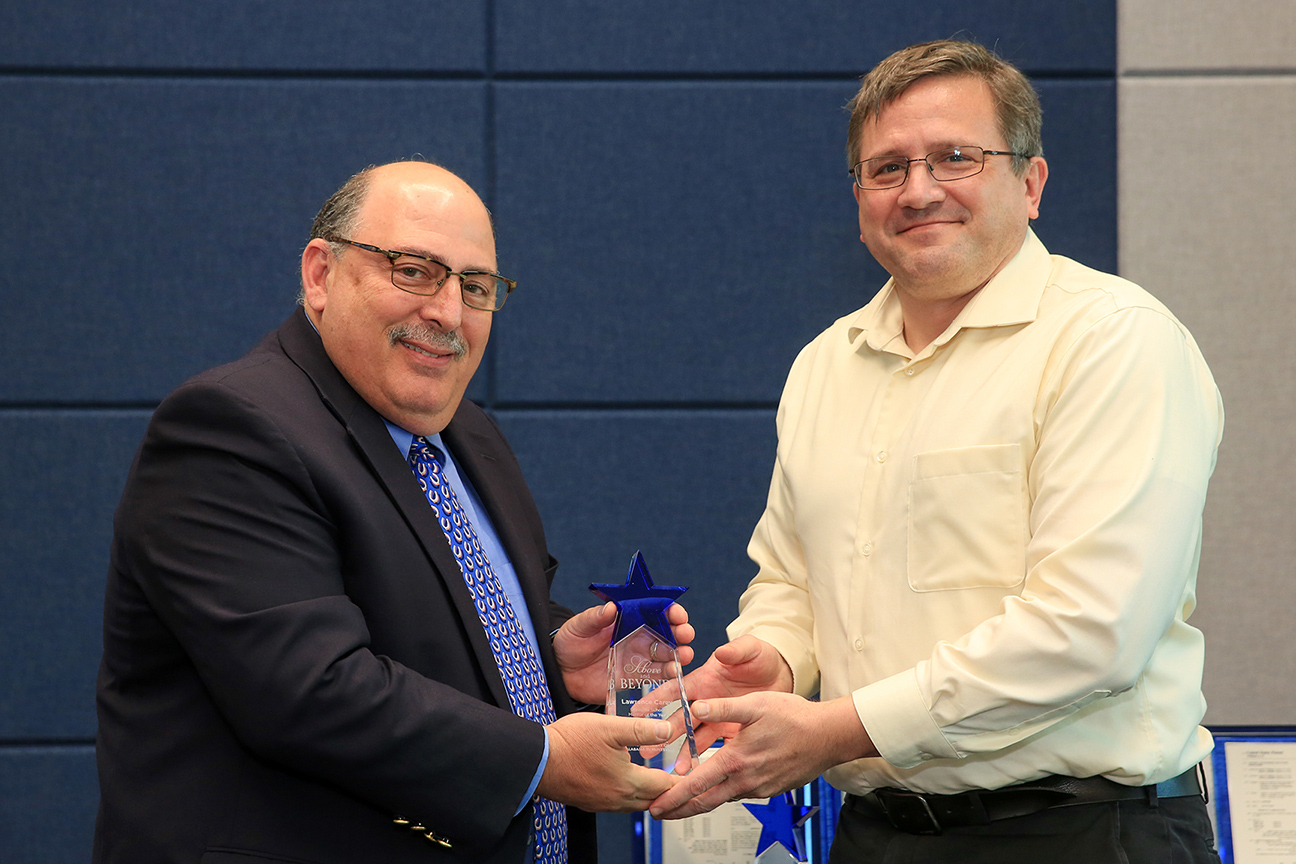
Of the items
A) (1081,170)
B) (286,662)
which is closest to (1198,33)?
(1081,170)

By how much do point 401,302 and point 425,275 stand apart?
6 centimetres

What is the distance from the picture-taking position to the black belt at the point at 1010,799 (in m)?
1.30

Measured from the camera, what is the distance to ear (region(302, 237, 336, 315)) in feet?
4.77

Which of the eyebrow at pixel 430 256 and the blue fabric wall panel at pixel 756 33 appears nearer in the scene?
the eyebrow at pixel 430 256

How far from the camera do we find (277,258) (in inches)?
94.3

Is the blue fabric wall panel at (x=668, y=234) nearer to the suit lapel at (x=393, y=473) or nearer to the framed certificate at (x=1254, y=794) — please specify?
the suit lapel at (x=393, y=473)

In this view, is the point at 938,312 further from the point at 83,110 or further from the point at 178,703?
the point at 83,110

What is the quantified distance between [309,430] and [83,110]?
157 cm

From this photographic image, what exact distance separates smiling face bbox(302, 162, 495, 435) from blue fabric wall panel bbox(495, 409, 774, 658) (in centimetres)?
95

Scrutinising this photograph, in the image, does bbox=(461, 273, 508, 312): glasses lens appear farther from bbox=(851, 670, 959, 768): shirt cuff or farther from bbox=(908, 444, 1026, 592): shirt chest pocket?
bbox=(851, 670, 959, 768): shirt cuff

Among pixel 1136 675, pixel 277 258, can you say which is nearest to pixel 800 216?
pixel 277 258

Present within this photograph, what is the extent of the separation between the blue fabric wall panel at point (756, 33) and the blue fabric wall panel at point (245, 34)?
0.45 ft

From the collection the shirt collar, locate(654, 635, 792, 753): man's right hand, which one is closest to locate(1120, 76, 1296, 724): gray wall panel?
the shirt collar

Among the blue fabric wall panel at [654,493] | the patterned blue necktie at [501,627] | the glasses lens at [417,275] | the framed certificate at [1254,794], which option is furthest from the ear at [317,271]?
the framed certificate at [1254,794]
